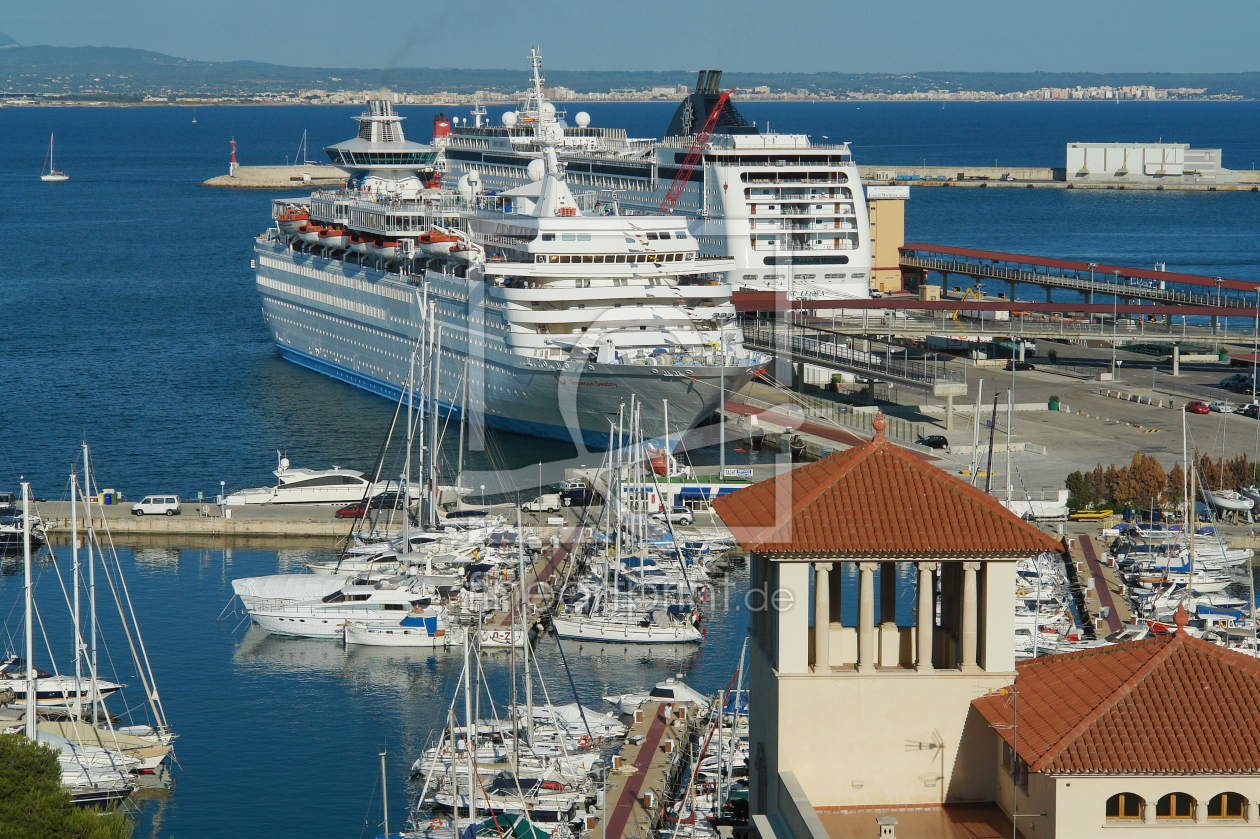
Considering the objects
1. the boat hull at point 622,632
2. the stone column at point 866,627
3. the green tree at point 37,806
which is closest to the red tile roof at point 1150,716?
the stone column at point 866,627

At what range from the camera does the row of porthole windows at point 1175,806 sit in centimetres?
1262

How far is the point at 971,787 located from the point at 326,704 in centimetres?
2128

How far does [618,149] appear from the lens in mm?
88188

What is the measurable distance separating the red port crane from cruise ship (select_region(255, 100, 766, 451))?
41.6ft

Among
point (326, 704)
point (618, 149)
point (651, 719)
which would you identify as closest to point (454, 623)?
point (326, 704)

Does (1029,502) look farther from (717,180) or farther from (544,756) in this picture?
(717,180)

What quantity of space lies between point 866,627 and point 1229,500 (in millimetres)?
32810

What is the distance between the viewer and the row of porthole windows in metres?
12.6

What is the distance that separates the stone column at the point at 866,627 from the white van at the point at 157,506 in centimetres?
3555

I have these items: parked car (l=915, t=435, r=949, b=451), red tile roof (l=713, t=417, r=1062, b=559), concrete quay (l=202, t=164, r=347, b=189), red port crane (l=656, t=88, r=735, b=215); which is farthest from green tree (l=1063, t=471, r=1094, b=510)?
concrete quay (l=202, t=164, r=347, b=189)

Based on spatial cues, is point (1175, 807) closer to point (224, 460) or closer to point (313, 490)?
point (313, 490)

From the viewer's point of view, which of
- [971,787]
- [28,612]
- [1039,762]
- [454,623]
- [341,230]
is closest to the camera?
[1039,762]

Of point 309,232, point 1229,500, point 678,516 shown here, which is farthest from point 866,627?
point 309,232

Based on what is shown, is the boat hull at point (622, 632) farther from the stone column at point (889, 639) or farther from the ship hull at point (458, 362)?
the stone column at point (889, 639)
